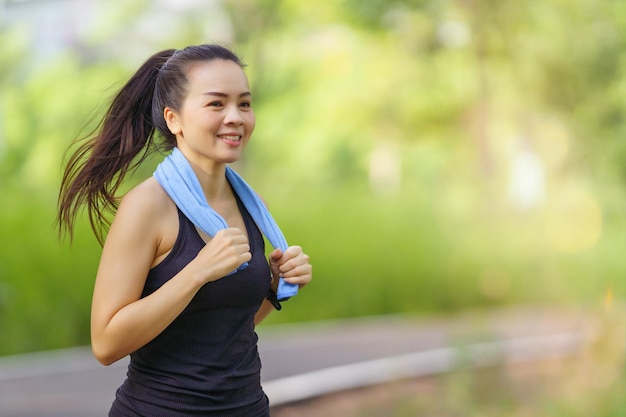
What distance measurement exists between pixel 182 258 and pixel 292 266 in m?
0.37

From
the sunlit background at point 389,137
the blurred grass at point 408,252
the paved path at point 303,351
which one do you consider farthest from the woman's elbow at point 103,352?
the blurred grass at point 408,252

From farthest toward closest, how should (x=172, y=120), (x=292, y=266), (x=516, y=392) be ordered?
(x=516, y=392) → (x=292, y=266) → (x=172, y=120)

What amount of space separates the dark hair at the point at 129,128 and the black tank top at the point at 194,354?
0.32 meters

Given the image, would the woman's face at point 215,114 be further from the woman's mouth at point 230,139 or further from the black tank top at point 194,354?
the black tank top at point 194,354

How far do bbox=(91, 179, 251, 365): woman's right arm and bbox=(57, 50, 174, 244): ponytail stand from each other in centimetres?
27

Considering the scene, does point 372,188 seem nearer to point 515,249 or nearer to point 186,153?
point 515,249

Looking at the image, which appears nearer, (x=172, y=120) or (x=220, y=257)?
(x=220, y=257)

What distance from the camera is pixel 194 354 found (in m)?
2.74

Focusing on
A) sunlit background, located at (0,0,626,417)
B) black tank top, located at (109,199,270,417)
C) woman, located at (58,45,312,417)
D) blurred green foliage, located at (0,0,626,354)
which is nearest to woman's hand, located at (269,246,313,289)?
woman, located at (58,45,312,417)

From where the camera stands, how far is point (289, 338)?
10.5m

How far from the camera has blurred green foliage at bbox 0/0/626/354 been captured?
1193 cm

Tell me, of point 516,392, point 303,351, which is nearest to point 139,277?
point 516,392

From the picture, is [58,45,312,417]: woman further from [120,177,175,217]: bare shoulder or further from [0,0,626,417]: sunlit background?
[0,0,626,417]: sunlit background

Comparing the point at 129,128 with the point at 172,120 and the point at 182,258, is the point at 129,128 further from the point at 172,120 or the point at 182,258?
the point at 182,258
